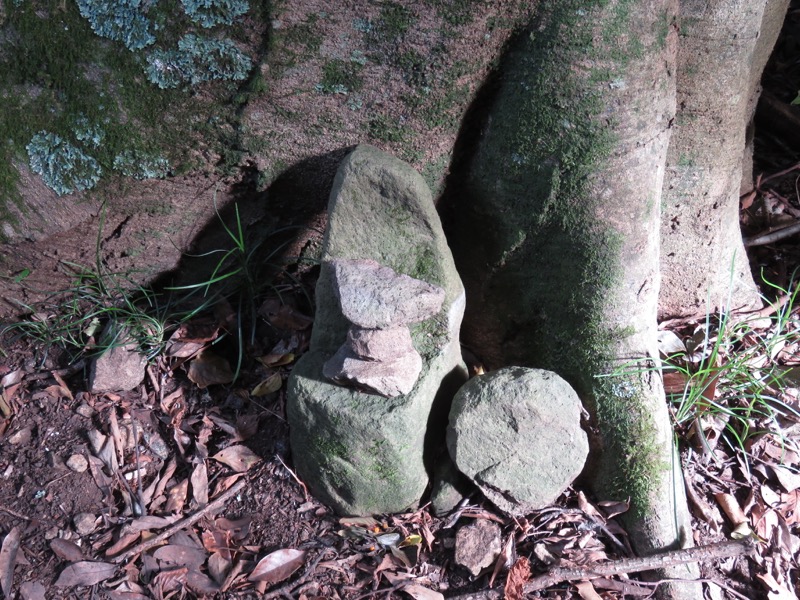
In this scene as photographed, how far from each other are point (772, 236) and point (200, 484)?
2653 mm

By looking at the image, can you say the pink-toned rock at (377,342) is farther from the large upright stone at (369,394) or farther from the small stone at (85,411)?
the small stone at (85,411)

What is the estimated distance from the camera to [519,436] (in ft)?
6.54

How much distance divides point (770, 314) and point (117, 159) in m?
2.62

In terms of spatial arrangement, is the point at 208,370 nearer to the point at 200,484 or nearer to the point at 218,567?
the point at 200,484

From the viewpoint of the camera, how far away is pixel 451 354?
2135mm

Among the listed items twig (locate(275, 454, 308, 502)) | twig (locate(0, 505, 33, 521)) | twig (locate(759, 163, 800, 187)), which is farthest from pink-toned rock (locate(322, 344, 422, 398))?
twig (locate(759, 163, 800, 187))

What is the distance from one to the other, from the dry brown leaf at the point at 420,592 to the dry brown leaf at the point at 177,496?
804 millimetres

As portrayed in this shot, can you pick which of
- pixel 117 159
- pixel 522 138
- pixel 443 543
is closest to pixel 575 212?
pixel 522 138

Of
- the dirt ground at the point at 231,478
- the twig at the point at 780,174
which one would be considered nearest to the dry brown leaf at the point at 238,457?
the dirt ground at the point at 231,478

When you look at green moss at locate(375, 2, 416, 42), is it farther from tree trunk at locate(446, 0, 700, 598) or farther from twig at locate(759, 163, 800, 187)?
twig at locate(759, 163, 800, 187)

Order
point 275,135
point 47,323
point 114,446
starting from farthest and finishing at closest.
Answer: point 47,323 < point 114,446 < point 275,135

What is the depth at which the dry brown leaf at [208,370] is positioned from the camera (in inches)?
97.3

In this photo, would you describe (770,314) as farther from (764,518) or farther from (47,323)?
(47,323)

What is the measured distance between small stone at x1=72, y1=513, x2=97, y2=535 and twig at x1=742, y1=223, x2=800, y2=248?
9.41 feet
